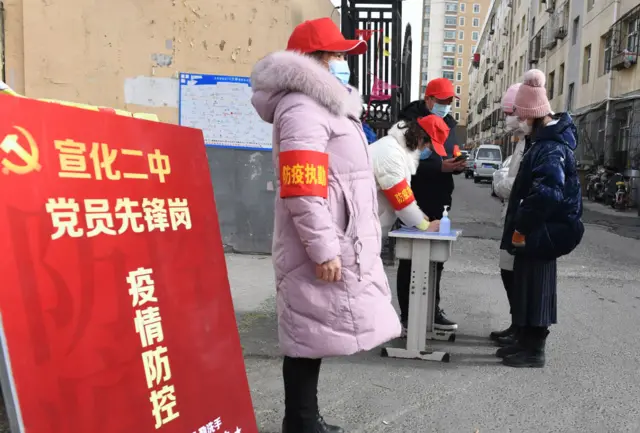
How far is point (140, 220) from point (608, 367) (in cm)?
340

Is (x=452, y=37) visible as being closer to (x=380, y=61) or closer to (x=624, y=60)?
(x=624, y=60)

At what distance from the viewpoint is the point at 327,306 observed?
223 cm

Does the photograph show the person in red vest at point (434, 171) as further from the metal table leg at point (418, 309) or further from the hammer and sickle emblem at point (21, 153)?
the hammer and sickle emblem at point (21, 153)

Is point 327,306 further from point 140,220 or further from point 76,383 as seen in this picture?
point 76,383

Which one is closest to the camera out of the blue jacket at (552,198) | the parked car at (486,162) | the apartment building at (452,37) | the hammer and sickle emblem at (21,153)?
the hammer and sickle emblem at (21,153)

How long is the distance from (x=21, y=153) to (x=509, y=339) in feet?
12.2

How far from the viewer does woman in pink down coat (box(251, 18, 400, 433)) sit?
2131 millimetres

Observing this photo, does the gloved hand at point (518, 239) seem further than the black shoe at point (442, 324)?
No

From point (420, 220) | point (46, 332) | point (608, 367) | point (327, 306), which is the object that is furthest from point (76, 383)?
point (608, 367)

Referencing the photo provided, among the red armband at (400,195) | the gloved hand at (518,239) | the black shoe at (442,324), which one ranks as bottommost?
Answer: the black shoe at (442,324)

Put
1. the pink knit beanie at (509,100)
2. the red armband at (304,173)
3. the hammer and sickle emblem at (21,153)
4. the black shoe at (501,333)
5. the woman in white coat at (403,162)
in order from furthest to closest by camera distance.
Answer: the pink knit beanie at (509,100) → the black shoe at (501,333) → the woman in white coat at (403,162) → the red armband at (304,173) → the hammer and sickle emblem at (21,153)

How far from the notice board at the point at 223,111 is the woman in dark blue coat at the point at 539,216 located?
342 cm

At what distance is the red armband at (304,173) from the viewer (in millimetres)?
2098

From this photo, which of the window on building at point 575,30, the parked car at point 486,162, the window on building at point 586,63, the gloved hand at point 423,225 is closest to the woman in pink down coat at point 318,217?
the gloved hand at point 423,225
